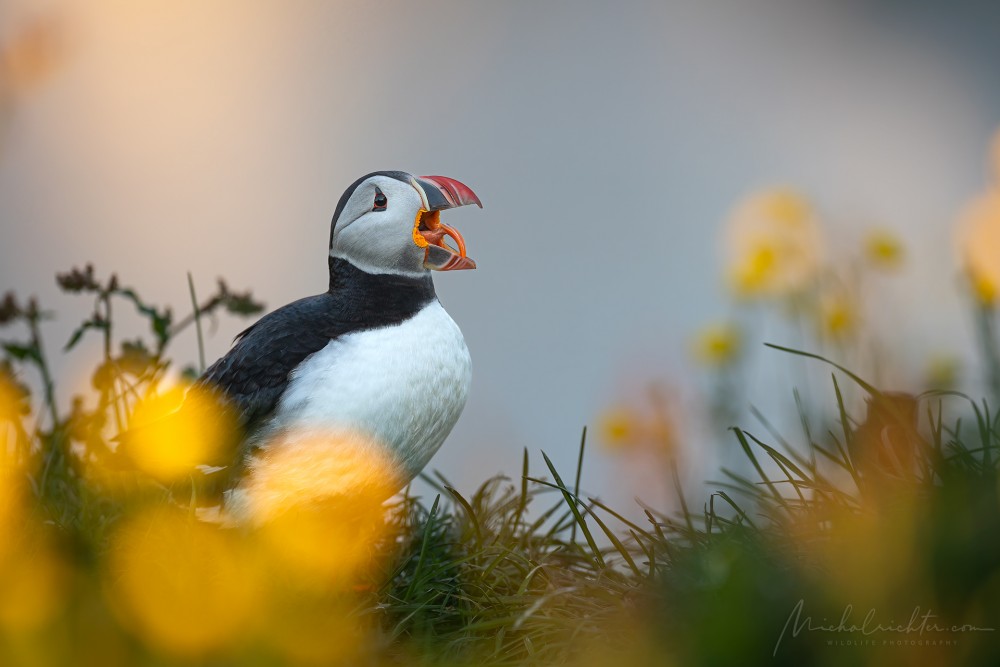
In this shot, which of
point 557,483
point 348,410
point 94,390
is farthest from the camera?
point 94,390

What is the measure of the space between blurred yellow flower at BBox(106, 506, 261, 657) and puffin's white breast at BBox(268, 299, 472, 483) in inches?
13.1

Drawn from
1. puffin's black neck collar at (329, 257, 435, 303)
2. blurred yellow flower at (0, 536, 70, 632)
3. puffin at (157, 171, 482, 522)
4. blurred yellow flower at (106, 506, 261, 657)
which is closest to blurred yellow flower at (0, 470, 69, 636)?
blurred yellow flower at (0, 536, 70, 632)

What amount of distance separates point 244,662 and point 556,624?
25.9 inches

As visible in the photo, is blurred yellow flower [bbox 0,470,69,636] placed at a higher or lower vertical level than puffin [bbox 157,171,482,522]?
lower

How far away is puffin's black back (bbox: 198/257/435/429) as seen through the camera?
8.30 ft

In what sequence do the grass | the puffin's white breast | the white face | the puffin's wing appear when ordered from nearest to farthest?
the grass < the puffin's white breast < the puffin's wing < the white face

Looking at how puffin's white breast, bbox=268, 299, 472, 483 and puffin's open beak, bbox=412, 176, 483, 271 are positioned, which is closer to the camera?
puffin's white breast, bbox=268, 299, 472, 483

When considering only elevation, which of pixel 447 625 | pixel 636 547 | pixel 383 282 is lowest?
pixel 447 625

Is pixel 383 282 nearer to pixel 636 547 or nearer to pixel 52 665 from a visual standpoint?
pixel 636 547

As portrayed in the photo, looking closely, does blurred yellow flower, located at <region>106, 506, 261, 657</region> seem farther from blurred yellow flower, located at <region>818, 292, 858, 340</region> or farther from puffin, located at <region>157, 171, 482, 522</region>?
blurred yellow flower, located at <region>818, 292, 858, 340</region>

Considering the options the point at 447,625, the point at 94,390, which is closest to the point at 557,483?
the point at 447,625

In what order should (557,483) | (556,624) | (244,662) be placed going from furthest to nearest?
(557,483)
(556,624)
(244,662)

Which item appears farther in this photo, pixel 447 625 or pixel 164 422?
pixel 164 422

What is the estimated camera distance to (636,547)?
91.0 inches
